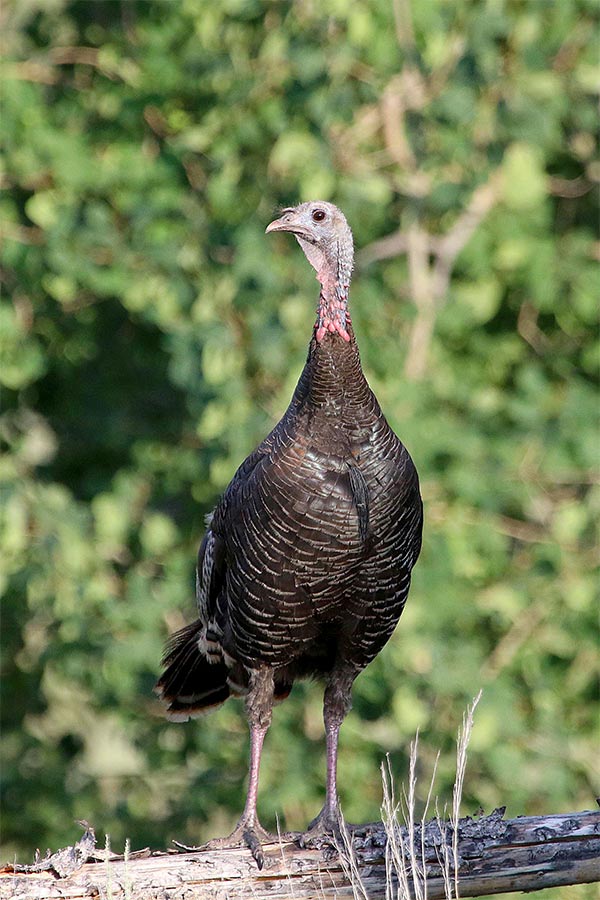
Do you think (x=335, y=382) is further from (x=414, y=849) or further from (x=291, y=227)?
(x=414, y=849)

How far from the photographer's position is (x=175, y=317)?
6223 mm

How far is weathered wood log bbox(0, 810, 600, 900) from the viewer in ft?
12.0

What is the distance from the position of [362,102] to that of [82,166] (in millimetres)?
1392

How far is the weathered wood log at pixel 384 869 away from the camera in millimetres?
3666

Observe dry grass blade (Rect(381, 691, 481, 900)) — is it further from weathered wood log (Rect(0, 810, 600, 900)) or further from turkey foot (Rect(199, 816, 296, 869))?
turkey foot (Rect(199, 816, 296, 869))

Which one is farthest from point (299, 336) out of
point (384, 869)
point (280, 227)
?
point (384, 869)

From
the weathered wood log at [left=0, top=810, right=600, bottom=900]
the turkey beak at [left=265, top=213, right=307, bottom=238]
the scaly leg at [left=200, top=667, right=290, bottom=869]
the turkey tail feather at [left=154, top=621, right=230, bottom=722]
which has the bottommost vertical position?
the weathered wood log at [left=0, top=810, right=600, bottom=900]

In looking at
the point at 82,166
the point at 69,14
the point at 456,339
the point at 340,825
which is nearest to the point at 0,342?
the point at 82,166

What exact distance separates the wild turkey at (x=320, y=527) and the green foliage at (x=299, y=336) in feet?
5.29

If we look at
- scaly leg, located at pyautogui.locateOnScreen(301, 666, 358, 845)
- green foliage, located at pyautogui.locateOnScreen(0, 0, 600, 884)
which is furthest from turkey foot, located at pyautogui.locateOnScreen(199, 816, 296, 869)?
green foliage, located at pyautogui.locateOnScreen(0, 0, 600, 884)

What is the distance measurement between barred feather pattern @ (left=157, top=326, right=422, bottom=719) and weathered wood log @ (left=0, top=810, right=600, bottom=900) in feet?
2.34

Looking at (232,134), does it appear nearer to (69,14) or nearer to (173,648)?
(69,14)

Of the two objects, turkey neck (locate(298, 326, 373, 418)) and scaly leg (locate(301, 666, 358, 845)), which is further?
scaly leg (locate(301, 666, 358, 845))

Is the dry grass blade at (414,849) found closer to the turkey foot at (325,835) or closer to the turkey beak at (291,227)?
the turkey foot at (325,835)
